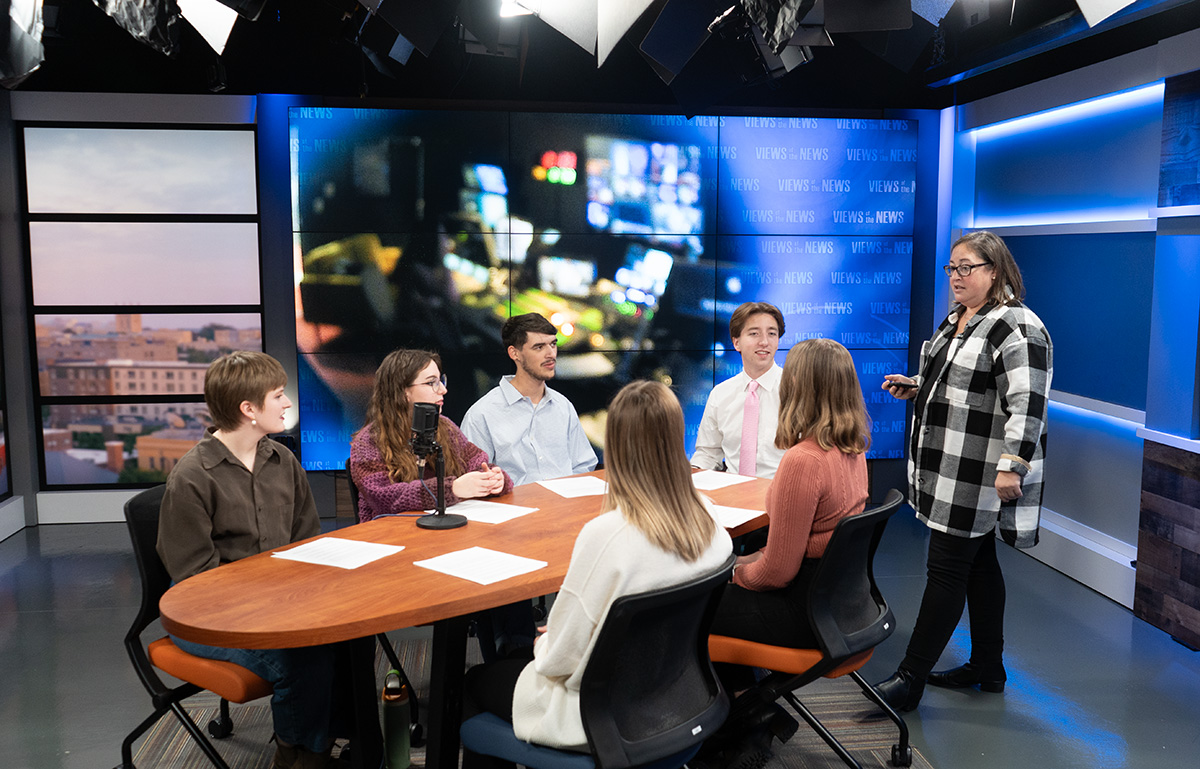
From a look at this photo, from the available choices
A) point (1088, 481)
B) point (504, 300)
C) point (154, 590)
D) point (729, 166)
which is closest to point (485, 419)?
point (154, 590)

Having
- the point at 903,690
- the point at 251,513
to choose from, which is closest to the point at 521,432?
the point at 251,513

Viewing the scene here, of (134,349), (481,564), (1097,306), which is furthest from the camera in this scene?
(134,349)

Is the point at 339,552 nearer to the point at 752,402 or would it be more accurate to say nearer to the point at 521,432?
the point at 521,432

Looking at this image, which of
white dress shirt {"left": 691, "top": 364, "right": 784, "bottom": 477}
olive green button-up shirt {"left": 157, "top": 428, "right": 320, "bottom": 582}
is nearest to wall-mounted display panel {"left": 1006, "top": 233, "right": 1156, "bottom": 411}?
white dress shirt {"left": 691, "top": 364, "right": 784, "bottom": 477}

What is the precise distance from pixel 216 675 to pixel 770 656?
5.12 feet

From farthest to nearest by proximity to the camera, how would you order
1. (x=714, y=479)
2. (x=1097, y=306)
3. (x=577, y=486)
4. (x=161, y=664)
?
1. (x=1097, y=306)
2. (x=714, y=479)
3. (x=577, y=486)
4. (x=161, y=664)

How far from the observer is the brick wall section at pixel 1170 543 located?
3.82m

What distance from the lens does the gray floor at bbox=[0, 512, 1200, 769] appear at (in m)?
3.03

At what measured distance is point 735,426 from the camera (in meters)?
3.94

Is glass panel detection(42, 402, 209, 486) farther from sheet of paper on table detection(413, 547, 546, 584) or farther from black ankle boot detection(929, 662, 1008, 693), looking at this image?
black ankle boot detection(929, 662, 1008, 693)

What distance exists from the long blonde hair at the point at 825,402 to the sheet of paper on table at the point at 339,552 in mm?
1244

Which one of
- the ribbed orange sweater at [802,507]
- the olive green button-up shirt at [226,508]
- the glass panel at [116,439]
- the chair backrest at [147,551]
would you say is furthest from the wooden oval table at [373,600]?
the glass panel at [116,439]

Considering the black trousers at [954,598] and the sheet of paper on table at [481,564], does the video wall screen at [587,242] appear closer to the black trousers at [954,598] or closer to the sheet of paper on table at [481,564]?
the black trousers at [954,598]

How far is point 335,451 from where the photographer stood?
5.55m
